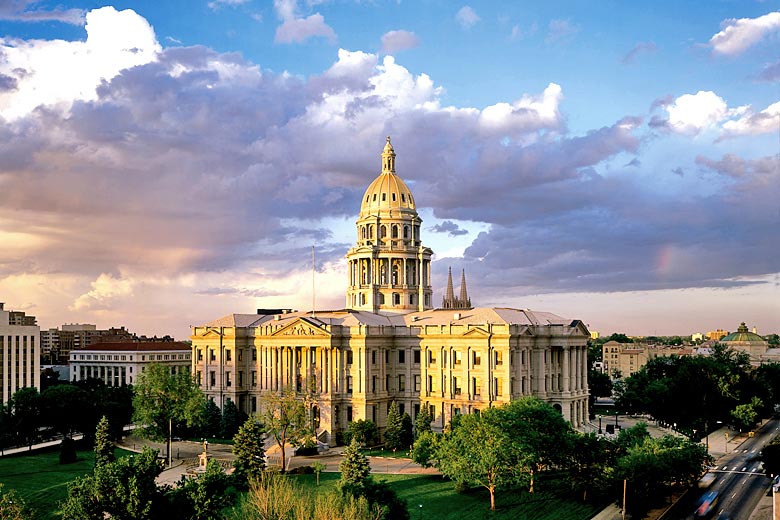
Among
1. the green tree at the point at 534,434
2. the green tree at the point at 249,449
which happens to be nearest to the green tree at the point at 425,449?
the green tree at the point at 534,434

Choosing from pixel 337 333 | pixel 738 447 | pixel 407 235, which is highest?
pixel 407 235

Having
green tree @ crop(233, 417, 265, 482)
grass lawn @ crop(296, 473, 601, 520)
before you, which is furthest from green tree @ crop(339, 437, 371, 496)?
green tree @ crop(233, 417, 265, 482)

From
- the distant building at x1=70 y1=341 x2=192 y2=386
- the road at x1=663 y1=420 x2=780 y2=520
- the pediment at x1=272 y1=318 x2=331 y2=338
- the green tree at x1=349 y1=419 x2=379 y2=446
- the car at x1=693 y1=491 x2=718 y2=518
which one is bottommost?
the road at x1=663 y1=420 x2=780 y2=520

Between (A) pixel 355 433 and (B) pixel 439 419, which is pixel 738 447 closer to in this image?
(B) pixel 439 419

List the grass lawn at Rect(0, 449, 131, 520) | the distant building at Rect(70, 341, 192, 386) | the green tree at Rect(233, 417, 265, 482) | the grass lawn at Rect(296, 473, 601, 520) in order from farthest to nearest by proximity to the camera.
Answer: the distant building at Rect(70, 341, 192, 386) < the green tree at Rect(233, 417, 265, 482) < the grass lawn at Rect(0, 449, 131, 520) < the grass lawn at Rect(296, 473, 601, 520)

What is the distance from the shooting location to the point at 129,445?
10550 cm

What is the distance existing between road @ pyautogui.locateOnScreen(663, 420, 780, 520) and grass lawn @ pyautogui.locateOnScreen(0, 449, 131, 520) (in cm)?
5451

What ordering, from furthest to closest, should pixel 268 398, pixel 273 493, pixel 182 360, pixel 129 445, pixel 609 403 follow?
1. pixel 182 360
2. pixel 609 403
3. pixel 129 445
4. pixel 268 398
5. pixel 273 493

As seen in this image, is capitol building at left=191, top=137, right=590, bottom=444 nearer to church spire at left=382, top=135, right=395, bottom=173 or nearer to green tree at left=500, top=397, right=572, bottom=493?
church spire at left=382, top=135, right=395, bottom=173

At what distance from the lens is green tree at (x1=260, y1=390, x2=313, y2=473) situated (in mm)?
94000

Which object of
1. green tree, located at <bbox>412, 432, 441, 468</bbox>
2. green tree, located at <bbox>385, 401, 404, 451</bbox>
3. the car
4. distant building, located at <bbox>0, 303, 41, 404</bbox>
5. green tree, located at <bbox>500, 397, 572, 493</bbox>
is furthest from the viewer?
distant building, located at <bbox>0, 303, 41, 404</bbox>

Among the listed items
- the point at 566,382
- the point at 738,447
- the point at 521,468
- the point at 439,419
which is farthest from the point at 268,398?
the point at 738,447

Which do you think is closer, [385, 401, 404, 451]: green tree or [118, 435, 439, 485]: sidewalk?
[118, 435, 439, 485]: sidewalk

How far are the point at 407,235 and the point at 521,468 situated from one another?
63699mm
